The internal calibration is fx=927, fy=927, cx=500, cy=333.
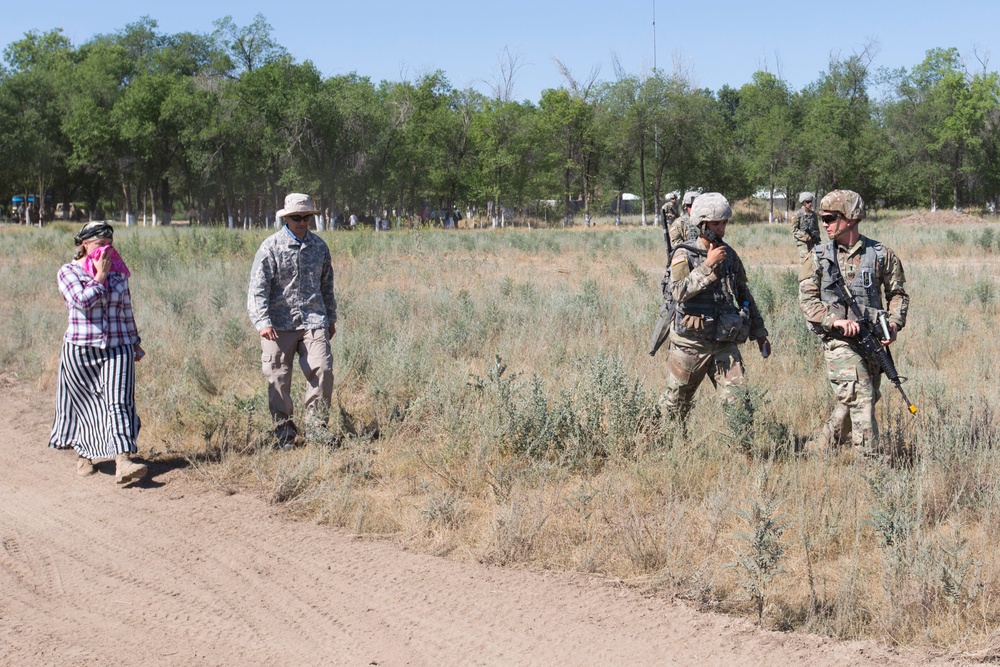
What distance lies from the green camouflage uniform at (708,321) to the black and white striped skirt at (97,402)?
3.83 meters

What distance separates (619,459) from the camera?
6.09 meters

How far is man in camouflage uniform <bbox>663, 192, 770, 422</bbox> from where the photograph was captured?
5848mm

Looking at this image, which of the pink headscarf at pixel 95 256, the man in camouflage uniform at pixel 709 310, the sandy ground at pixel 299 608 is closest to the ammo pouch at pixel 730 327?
the man in camouflage uniform at pixel 709 310

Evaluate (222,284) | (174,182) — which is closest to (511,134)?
(174,182)

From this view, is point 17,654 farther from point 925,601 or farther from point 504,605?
point 925,601

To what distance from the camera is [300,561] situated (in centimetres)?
511

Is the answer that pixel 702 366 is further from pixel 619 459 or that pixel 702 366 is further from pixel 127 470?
pixel 127 470

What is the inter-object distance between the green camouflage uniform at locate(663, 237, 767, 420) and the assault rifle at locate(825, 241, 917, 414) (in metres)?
0.54

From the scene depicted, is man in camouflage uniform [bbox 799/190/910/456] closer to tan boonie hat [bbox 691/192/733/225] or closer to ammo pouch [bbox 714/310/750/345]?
ammo pouch [bbox 714/310/750/345]

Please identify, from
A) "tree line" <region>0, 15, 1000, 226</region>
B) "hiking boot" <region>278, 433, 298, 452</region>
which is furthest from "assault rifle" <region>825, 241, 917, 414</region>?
"tree line" <region>0, 15, 1000, 226</region>

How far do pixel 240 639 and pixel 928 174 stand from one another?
67.6 meters

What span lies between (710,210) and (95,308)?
14.0ft

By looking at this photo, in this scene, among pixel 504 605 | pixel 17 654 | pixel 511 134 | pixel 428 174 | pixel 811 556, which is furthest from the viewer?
pixel 428 174

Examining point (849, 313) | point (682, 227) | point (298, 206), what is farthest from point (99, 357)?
point (682, 227)
